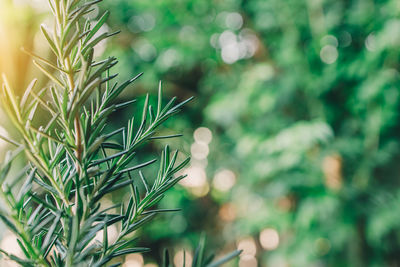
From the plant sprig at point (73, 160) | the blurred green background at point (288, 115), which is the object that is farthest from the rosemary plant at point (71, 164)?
the blurred green background at point (288, 115)

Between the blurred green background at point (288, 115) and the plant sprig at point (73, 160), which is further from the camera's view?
the blurred green background at point (288, 115)

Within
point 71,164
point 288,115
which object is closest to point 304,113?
point 288,115

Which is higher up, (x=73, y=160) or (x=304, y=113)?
(x=304, y=113)

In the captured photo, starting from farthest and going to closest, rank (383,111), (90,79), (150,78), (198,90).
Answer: (198,90), (150,78), (383,111), (90,79)

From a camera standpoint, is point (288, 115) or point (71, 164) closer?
point (71, 164)

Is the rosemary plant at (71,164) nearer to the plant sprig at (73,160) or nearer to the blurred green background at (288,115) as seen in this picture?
the plant sprig at (73,160)

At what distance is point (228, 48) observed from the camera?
186cm

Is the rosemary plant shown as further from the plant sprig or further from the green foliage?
the green foliage

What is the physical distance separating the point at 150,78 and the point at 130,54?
0.20 meters

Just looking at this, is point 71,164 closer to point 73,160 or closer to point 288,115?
point 73,160

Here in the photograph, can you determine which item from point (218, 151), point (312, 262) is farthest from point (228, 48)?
point (312, 262)

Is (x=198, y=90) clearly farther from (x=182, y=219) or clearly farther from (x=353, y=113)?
(x=353, y=113)

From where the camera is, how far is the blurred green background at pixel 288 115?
147 centimetres

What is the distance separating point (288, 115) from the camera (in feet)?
5.90
